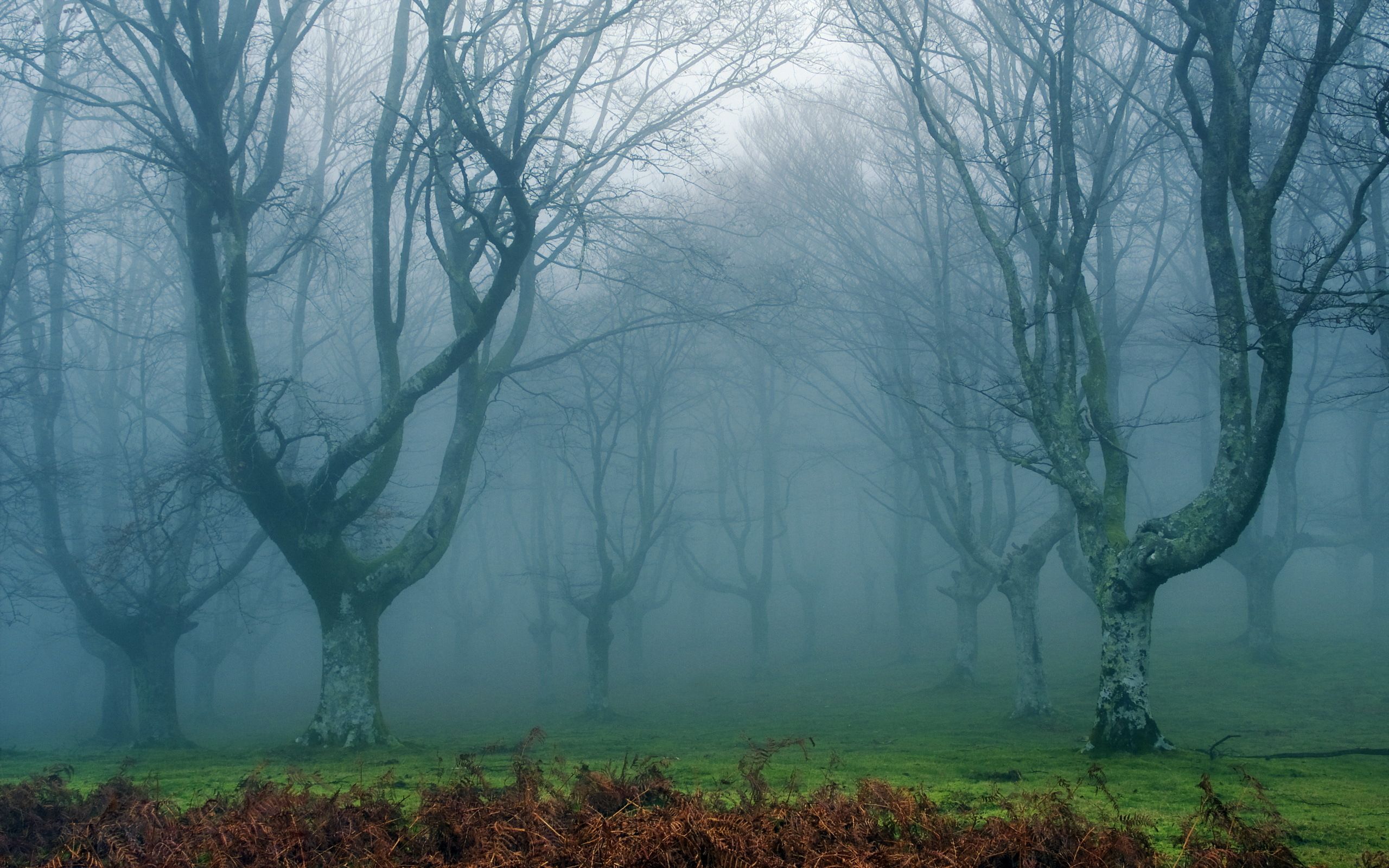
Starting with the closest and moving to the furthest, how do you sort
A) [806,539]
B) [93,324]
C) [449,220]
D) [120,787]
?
1. [120,787]
2. [449,220]
3. [93,324]
4. [806,539]

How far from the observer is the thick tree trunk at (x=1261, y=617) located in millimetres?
17141

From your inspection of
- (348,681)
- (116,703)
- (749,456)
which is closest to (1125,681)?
(348,681)

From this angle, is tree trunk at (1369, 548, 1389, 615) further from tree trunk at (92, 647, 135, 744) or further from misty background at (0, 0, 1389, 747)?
tree trunk at (92, 647, 135, 744)

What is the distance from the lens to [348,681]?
429 inches

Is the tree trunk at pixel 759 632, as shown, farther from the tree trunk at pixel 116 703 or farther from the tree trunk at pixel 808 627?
the tree trunk at pixel 116 703

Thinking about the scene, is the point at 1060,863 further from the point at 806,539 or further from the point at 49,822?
the point at 806,539

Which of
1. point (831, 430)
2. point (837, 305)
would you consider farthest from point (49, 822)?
point (831, 430)

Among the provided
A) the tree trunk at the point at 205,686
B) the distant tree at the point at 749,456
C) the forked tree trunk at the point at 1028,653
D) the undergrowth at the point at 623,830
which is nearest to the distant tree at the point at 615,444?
the distant tree at the point at 749,456

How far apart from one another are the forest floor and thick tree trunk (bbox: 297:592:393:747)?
0.36 m

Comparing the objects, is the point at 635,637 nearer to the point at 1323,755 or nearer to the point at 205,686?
the point at 205,686

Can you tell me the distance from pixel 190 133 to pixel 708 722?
12542mm

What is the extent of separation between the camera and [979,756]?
834 cm

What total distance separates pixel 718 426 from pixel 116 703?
17.4m

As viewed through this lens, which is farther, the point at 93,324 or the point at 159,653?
the point at 93,324
